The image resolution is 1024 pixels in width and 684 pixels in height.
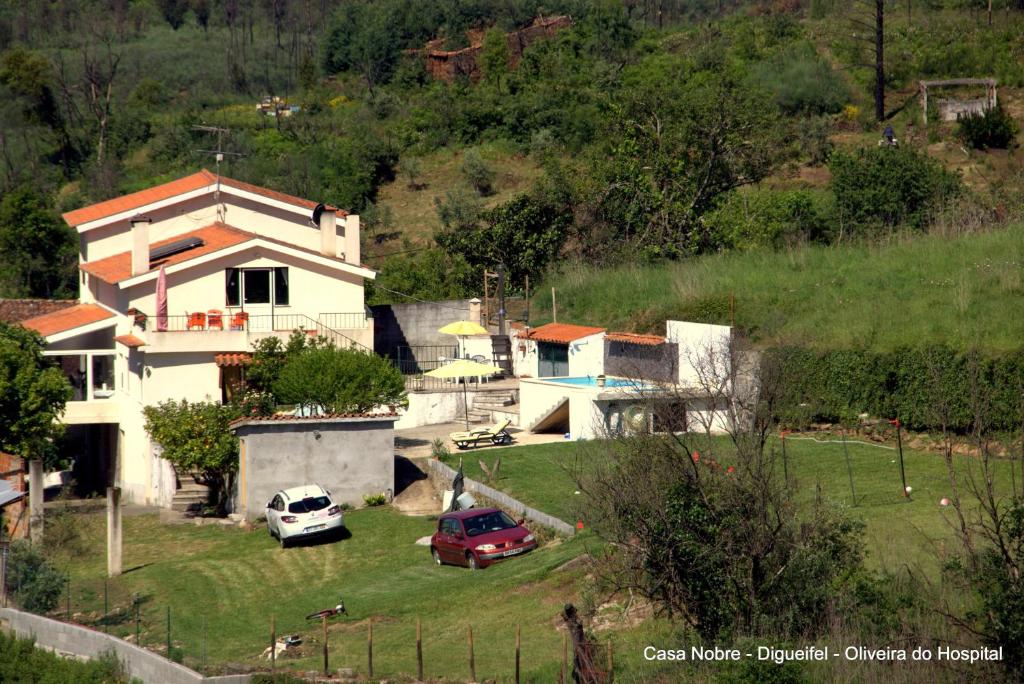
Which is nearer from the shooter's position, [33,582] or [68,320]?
[33,582]

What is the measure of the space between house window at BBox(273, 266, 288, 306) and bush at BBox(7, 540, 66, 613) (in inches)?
594

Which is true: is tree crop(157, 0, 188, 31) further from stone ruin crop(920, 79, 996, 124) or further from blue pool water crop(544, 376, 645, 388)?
blue pool water crop(544, 376, 645, 388)

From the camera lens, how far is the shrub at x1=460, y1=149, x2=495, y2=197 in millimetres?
71062

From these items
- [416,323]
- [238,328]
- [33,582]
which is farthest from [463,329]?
[33,582]

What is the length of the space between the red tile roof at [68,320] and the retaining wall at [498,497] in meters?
13.1

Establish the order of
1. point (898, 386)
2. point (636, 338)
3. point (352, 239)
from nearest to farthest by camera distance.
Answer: point (898, 386)
point (636, 338)
point (352, 239)

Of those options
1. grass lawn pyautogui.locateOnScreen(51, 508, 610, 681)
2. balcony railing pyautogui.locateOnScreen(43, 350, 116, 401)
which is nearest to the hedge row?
grass lawn pyautogui.locateOnScreen(51, 508, 610, 681)

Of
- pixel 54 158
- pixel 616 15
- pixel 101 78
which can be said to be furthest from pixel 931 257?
pixel 101 78

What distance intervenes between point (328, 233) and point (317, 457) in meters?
12.6

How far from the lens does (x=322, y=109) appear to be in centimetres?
9069

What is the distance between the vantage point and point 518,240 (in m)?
53.6

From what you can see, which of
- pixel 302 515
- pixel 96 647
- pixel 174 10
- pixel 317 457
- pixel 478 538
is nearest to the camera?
pixel 96 647

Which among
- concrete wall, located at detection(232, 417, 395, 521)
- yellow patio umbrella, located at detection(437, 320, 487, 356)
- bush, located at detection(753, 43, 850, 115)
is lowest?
concrete wall, located at detection(232, 417, 395, 521)

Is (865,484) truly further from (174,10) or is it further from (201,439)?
(174,10)
